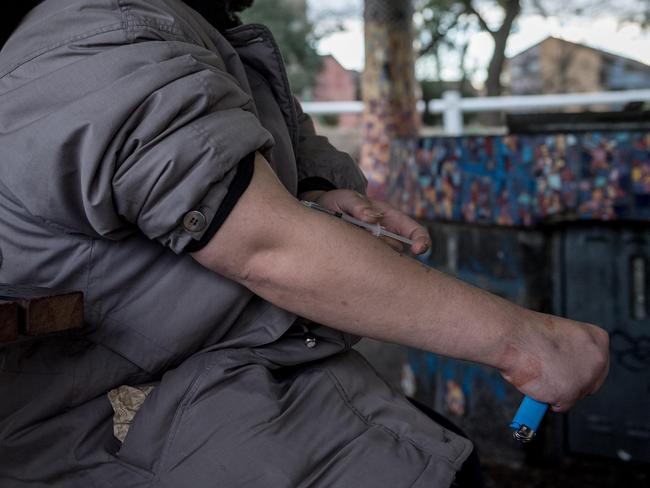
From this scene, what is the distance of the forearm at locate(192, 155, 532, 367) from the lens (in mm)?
1246

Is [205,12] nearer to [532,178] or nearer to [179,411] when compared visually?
[179,411]

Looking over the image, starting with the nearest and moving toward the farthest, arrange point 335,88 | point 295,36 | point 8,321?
point 8,321 → point 295,36 → point 335,88

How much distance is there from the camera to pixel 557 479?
11.9ft

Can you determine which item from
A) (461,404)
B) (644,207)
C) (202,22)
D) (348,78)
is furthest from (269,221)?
(348,78)

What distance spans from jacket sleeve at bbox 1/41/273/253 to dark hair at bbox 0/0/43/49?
20 cm

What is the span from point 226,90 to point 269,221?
0.68 feet

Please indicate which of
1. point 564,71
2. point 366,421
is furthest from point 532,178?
point 564,71

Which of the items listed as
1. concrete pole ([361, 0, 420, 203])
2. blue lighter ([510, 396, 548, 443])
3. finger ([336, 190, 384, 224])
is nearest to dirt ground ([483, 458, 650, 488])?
finger ([336, 190, 384, 224])

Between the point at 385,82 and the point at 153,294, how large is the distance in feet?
19.8

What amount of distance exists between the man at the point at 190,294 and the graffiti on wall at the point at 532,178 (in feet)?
6.74

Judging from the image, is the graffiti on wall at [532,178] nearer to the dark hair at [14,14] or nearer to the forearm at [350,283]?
the forearm at [350,283]

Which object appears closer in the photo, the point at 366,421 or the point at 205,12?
the point at 366,421

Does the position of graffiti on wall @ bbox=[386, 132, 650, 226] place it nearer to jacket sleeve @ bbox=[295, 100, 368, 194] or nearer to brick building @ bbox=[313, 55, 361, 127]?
jacket sleeve @ bbox=[295, 100, 368, 194]

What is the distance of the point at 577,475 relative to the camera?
363 cm
